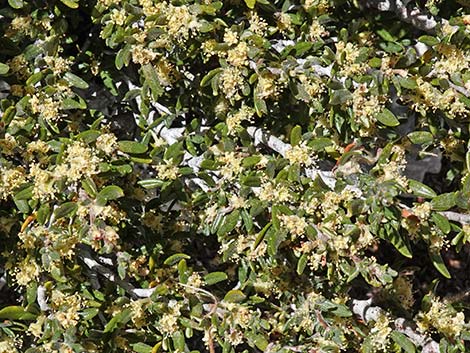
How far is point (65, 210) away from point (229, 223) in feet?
1.79

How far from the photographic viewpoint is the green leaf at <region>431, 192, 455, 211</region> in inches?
97.4

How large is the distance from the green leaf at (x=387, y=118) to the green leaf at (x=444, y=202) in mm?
292

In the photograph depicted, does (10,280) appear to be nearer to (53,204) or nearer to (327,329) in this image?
(53,204)

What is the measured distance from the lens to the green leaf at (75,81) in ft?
8.77

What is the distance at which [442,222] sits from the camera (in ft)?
8.04

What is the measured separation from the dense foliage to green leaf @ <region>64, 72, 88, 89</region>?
1 cm

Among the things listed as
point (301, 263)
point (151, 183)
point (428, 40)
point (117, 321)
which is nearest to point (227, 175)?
point (151, 183)

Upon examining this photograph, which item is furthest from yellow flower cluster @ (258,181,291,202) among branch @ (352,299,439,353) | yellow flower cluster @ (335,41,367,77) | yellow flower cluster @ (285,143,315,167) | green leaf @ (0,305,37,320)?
green leaf @ (0,305,37,320)

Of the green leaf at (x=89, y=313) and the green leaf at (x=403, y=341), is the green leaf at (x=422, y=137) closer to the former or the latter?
the green leaf at (x=403, y=341)

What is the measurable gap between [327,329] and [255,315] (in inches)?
10.2

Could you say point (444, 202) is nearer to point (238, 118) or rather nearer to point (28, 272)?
point (238, 118)

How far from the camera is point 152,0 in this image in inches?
102

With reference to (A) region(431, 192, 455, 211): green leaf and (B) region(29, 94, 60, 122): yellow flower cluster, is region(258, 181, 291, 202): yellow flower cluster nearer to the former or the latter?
(A) region(431, 192, 455, 211): green leaf

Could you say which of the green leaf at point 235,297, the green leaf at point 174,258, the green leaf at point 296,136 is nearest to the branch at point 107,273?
the green leaf at point 174,258
